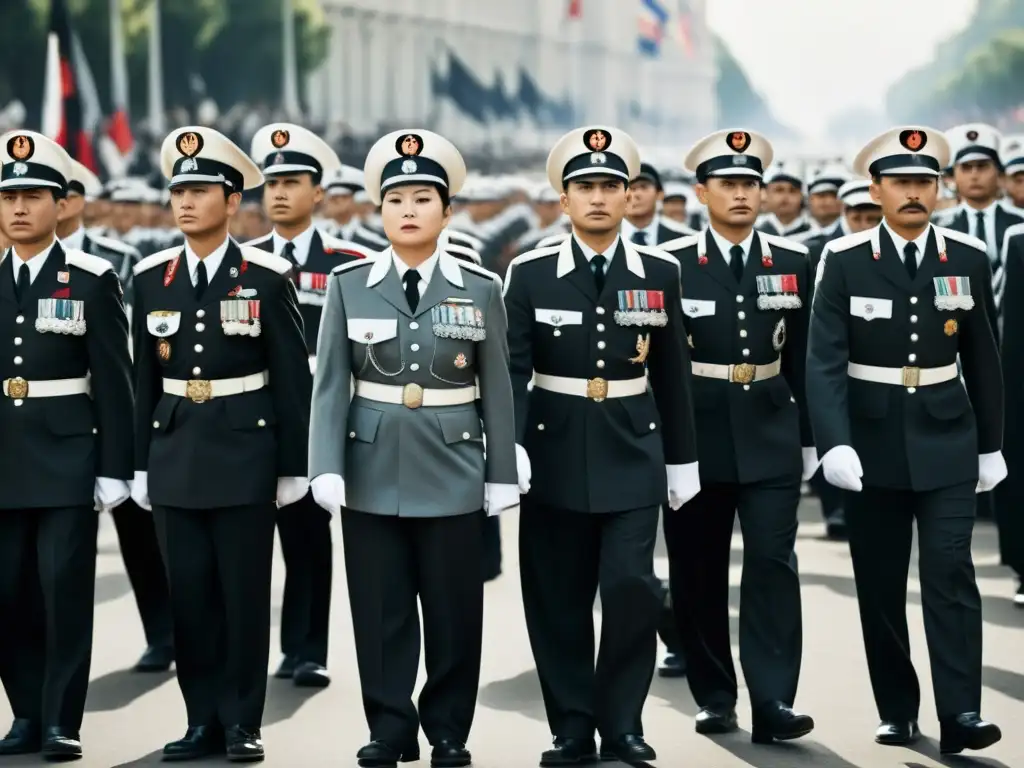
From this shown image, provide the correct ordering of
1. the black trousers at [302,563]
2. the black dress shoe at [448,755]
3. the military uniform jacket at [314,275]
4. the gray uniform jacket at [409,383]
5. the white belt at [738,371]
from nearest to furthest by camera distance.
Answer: the gray uniform jacket at [409,383]
the black dress shoe at [448,755]
the white belt at [738,371]
the black trousers at [302,563]
the military uniform jacket at [314,275]

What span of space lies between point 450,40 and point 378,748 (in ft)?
180

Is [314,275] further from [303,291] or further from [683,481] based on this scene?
[683,481]

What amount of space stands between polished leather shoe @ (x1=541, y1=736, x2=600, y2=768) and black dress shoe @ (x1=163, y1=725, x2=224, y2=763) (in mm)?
1123

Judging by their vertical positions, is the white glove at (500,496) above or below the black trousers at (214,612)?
above

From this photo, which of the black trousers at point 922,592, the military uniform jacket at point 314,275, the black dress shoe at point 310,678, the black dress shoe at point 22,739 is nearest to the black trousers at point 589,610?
the black trousers at point 922,592

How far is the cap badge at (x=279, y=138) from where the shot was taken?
887 cm

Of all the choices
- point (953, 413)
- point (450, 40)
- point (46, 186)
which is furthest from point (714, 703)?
point (450, 40)

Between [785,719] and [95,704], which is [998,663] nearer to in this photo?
[785,719]

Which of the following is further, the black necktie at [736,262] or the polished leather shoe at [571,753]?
the black necktie at [736,262]

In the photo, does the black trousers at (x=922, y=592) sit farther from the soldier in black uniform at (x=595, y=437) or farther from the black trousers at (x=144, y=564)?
the black trousers at (x=144, y=564)

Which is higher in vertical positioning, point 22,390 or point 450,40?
point 450,40

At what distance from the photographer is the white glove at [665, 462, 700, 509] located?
22.9ft

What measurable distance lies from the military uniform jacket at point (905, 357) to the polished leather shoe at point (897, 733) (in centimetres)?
84

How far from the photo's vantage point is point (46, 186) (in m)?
7.09
